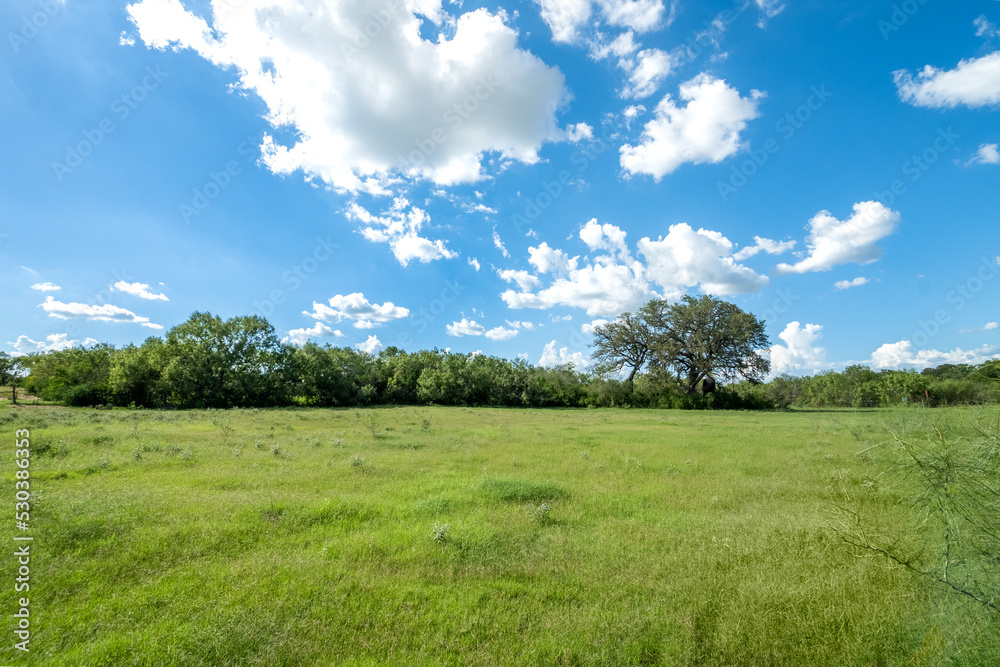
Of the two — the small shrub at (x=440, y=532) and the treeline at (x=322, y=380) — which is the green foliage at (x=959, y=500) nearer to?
the small shrub at (x=440, y=532)

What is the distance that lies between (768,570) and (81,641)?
397 inches

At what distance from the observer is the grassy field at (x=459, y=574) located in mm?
5195

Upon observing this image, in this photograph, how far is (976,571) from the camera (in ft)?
14.3

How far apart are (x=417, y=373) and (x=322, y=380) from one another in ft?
52.3

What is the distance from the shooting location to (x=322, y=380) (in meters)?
60.7

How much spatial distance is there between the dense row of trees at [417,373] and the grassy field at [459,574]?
43.4 m

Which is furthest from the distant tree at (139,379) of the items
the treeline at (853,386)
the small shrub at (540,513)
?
the treeline at (853,386)

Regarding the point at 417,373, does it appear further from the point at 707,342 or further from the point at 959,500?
the point at 959,500

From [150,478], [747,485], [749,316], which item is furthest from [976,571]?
[749,316]

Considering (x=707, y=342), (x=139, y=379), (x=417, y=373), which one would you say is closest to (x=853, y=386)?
(x=707, y=342)

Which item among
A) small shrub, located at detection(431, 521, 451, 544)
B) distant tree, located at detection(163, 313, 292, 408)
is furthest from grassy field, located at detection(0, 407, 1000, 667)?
distant tree, located at detection(163, 313, 292, 408)

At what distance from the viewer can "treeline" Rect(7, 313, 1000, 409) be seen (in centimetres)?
4862

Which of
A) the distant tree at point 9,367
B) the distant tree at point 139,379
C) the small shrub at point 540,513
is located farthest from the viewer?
the distant tree at point 9,367

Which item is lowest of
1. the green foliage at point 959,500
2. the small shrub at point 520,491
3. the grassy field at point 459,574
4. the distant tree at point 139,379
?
the grassy field at point 459,574
